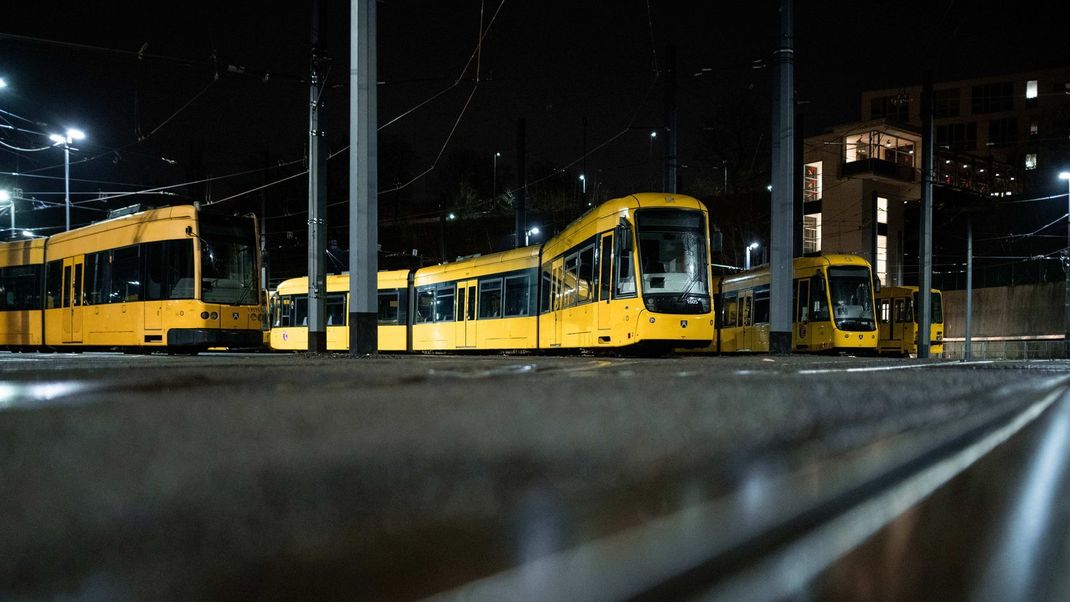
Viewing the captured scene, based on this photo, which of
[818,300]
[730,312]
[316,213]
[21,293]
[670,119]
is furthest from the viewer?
[730,312]

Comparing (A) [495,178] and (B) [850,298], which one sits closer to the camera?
(B) [850,298]

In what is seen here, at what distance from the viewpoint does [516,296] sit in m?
19.9

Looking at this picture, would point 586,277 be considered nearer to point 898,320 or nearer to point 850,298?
point 850,298

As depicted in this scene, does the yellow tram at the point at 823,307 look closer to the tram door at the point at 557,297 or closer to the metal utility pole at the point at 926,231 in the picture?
the metal utility pole at the point at 926,231

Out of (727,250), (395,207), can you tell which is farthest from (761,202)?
(395,207)

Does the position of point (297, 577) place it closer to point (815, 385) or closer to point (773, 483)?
point (773, 483)

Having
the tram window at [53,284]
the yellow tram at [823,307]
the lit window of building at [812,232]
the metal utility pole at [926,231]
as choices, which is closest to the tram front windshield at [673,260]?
the yellow tram at [823,307]

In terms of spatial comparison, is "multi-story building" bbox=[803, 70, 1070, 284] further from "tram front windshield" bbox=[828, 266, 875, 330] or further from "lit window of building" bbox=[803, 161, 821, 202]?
"tram front windshield" bbox=[828, 266, 875, 330]

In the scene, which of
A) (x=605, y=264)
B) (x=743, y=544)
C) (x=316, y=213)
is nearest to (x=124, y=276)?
(x=316, y=213)

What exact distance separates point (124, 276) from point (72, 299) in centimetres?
221

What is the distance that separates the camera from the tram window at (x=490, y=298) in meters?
20.6

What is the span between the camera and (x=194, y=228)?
16.3m

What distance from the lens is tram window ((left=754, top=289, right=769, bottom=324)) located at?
2269 cm

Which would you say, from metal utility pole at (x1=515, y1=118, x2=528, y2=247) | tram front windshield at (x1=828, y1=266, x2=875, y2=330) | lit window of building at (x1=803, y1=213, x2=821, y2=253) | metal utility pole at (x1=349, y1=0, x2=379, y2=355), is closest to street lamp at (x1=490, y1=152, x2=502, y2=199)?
metal utility pole at (x1=515, y1=118, x2=528, y2=247)
